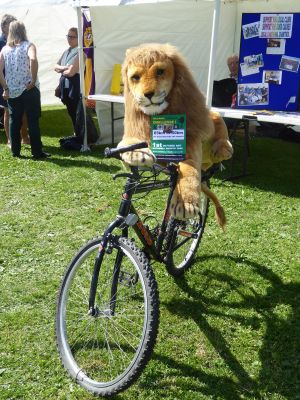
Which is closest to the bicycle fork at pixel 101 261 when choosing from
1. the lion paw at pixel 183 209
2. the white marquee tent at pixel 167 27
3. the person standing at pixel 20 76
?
the lion paw at pixel 183 209

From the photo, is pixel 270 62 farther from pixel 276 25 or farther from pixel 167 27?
pixel 167 27

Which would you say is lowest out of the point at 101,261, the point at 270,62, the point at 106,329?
the point at 106,329

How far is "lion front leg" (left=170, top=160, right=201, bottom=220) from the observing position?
239 cm

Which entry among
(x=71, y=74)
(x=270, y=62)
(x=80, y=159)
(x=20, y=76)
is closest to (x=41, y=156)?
(x=80, y=159)

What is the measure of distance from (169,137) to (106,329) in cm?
116

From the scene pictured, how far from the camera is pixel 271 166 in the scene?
6.73 m

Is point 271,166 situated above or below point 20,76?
below

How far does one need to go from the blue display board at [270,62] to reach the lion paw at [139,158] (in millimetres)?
4162

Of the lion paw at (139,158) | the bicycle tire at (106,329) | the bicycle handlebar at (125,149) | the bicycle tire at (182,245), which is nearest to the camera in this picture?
the bicycle tire at (106,329)

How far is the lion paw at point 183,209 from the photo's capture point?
238 centimetres

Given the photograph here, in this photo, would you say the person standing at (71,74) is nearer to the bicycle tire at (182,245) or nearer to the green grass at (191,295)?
the green grass at (191,295)

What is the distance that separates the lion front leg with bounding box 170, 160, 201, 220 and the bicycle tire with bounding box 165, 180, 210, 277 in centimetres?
50

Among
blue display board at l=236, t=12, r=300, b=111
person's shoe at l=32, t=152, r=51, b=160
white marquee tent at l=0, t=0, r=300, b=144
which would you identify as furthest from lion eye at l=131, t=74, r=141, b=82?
person's shoe at l=32, t=152, r=51, b=160

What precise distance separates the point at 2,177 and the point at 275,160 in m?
4.06
